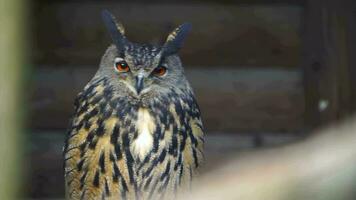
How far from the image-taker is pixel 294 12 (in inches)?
145

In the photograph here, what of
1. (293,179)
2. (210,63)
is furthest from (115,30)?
(293,179)

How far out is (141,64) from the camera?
2477 mm

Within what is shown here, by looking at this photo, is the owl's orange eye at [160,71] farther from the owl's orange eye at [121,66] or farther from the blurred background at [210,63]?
the blurred background at [210,63]

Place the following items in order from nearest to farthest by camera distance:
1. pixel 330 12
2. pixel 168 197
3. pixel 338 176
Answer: pixel 338 176 → pixel 168 197 → pixel 330 12

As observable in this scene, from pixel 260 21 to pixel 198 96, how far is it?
43cm

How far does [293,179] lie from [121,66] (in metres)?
1.93

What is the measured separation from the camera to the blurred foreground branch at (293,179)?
65cm

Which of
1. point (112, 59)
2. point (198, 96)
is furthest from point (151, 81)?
point (198, 96)

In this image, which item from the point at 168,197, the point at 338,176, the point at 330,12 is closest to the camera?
the point at 338,176

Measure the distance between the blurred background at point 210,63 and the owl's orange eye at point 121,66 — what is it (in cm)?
108

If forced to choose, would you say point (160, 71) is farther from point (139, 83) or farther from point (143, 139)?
point (143, 139)

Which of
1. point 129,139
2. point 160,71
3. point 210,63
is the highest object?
point 160,71

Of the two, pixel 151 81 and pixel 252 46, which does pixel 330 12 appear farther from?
pixel 151 81

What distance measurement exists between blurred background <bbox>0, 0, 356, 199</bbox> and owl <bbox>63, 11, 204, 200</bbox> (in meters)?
1.03
